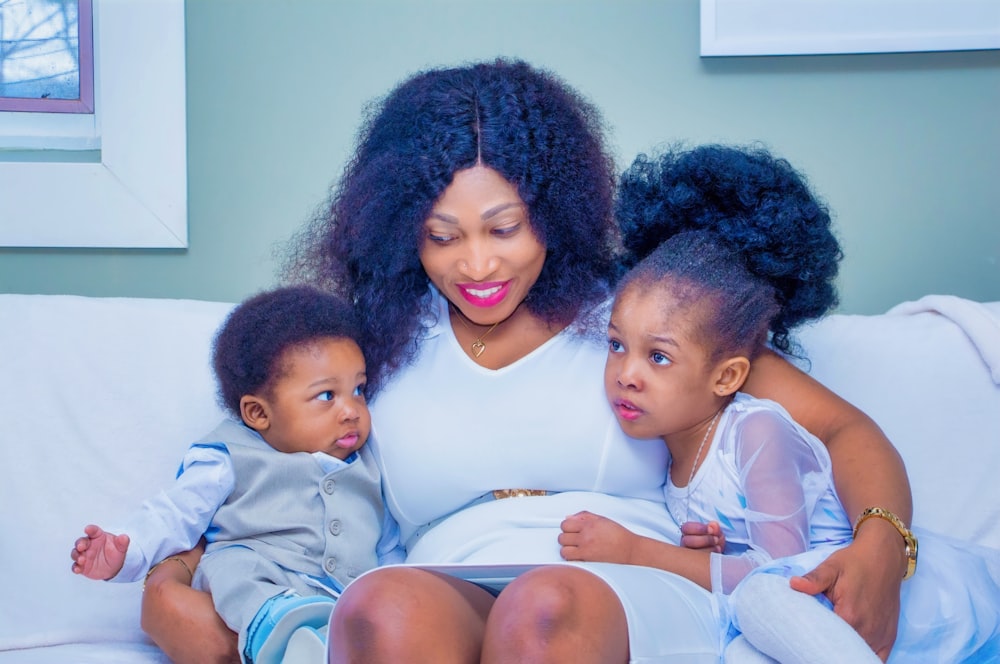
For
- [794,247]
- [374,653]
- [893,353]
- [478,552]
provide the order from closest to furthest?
[374,653]
[478,552]
[794,247]
[893,353]

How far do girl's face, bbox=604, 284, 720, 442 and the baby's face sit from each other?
1.40ft

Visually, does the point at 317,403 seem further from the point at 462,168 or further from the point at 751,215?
the point at 751,215

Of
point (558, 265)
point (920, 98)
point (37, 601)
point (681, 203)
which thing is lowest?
point (37, 601)

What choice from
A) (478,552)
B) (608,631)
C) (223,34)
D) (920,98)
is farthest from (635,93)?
(608,631)

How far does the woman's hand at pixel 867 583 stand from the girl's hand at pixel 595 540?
0.84 feet

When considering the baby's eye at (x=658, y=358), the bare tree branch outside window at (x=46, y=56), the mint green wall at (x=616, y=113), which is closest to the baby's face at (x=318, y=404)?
the baby's eye at (x=658, y=358)

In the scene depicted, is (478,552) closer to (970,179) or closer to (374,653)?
(374,653)

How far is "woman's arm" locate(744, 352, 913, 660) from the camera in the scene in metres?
1.24

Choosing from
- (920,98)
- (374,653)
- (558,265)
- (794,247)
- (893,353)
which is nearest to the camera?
(374,653)

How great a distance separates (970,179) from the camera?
7.66 feet

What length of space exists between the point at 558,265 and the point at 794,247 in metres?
0.39

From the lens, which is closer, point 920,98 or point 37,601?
point 37,601

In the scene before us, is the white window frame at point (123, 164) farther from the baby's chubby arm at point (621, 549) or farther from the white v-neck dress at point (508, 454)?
the baby's chubby arm at point (621, 549)

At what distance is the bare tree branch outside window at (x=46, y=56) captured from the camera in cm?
236
